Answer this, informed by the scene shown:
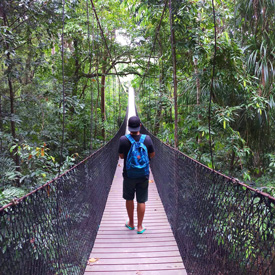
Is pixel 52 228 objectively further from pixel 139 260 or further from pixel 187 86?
pixel 187 86

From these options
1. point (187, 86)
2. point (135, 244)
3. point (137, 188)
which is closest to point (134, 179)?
point (137, 188)

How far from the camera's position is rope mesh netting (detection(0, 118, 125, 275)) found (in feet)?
2.24

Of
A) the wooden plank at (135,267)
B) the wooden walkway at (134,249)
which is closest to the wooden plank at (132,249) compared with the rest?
the wooden walkway at (134,249)

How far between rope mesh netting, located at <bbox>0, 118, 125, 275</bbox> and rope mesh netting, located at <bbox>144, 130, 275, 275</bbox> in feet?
Result: 1.92

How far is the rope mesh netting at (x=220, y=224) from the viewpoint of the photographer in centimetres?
68

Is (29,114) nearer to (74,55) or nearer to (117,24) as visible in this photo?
(74,55)

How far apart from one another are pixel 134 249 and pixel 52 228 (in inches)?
31.4

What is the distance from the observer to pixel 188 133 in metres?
3.15

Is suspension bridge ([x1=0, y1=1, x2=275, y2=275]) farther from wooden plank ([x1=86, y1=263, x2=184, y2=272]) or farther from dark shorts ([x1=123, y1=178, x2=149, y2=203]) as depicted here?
dark shorts ([x1=123, y1=178, x2=149, y2=203])

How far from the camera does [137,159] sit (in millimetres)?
1562

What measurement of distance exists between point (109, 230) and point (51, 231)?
1.00 metres

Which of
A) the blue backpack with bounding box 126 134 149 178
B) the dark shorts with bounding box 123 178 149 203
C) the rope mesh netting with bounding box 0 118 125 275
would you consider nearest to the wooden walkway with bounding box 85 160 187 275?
the rope mesh netting with bounding box 0 118 125 275

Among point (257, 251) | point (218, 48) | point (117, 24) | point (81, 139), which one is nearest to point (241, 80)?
point (218, 48)

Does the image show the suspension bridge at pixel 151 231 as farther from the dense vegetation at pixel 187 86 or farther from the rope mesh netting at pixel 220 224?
the dense vegetation at pixel 187 86
